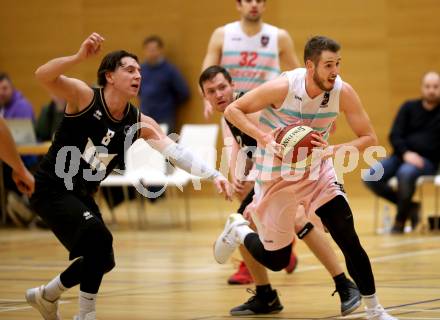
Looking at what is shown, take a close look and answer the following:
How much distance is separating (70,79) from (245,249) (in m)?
1.79

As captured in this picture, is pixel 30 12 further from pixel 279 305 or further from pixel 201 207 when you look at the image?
pixel 279 305

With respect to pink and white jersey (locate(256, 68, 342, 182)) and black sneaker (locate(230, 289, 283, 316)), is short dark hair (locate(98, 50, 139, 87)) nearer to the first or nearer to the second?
pink and white jersey (locate(256, 68, 342, 182))

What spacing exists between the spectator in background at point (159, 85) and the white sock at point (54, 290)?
8692mm

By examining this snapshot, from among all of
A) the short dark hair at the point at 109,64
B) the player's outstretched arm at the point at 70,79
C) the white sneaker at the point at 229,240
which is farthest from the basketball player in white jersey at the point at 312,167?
the player's outstretched arm at the point at 70,79

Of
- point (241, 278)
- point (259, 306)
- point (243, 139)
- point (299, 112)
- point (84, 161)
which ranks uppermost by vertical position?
point (299, 112)

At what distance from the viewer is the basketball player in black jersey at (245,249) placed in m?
5.82

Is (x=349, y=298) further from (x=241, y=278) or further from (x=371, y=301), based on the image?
(x=241, y=278)

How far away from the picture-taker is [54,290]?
5398mm

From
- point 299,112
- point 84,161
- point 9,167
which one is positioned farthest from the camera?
point 9,167

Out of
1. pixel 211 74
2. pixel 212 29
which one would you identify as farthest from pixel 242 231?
pixel 212 29

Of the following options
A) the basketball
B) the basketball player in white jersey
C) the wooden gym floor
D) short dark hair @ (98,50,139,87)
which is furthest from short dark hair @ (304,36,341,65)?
the wooden gym floor

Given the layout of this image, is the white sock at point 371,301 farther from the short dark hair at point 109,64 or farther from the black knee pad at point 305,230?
the short dark hair at point 109,64

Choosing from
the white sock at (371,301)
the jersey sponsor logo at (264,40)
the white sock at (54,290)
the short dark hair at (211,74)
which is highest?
the short dark hair at (211,74)

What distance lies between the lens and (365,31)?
44.3ft
